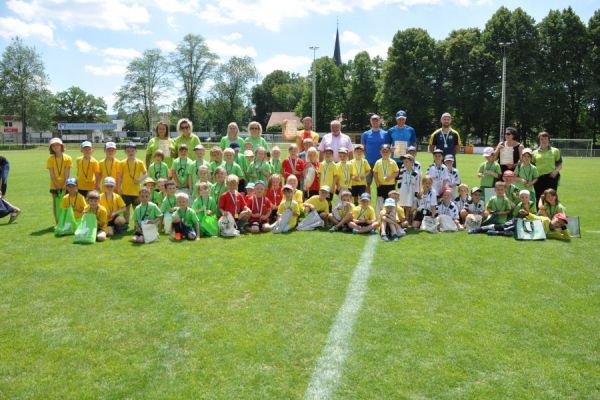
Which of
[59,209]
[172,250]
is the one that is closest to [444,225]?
[172,250]

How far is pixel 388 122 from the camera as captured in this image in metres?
60.8

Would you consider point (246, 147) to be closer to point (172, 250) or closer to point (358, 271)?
point (172, 250)

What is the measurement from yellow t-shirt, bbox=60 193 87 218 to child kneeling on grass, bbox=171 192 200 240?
2.03 meters

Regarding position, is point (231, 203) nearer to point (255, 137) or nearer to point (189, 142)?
point (189, 142)

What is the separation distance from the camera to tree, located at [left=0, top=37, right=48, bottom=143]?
68.2 m

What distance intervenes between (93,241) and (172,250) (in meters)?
1.62

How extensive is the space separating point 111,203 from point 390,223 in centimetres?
525

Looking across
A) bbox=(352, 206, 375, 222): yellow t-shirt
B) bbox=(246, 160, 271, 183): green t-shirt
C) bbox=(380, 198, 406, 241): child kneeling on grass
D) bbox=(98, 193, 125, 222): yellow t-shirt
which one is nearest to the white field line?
bbox=(380, 198, 406, 241): child kneeling on grass

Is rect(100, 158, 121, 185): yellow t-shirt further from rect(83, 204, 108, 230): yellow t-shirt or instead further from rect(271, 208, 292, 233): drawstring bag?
rect(271, 208, 292, 233): drawstring bag

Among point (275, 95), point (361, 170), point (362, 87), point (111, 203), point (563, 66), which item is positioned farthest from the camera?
point (275, 95)

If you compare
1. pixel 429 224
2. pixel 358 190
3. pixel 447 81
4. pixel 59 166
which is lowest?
pixel 429 224

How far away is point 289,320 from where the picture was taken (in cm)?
474

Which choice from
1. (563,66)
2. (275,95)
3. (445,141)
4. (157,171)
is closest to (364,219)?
(445,141)

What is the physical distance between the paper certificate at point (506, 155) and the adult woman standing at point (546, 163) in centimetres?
47
